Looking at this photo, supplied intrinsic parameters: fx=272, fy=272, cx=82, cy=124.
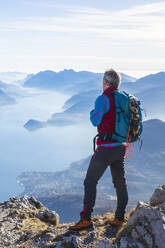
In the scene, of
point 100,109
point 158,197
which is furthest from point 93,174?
point 158,197

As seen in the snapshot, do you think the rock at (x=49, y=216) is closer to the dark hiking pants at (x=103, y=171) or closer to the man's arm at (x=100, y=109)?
the dark hiking pants at (x=103, y=171)

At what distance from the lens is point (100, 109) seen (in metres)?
7.40

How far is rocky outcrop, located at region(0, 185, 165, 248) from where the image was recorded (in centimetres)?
716

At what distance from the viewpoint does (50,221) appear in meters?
11.7

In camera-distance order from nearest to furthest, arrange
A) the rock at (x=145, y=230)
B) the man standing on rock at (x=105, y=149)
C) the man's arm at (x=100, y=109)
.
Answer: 1. the rock at (x=145, y=230)
2. the man's arm at (x=100, y=109)
3. the man standing on rock at (x=105, y=149)

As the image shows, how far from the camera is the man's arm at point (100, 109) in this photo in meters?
7.38

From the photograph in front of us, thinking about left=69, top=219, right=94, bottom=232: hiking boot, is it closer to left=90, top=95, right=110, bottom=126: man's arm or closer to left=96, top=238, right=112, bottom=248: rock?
left=96, top=238, right=112, bottom=248: rock

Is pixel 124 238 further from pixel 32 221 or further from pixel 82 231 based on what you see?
pixel 32 221

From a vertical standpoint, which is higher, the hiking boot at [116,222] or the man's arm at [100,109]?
the man's arm at [100,109]

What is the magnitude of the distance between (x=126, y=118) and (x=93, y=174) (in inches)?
75.1

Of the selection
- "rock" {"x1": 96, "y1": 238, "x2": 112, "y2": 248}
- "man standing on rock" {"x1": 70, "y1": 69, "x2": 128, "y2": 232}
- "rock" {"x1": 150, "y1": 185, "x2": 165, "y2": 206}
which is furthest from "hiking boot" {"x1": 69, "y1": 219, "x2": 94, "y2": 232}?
"rock" {"x1": 150, "y1": 185, "x2": 165, "y2": 206}

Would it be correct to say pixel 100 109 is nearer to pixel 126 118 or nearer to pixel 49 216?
pixel 126 118

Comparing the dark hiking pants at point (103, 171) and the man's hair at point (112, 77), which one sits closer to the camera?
the man's hair at point (112, 77)

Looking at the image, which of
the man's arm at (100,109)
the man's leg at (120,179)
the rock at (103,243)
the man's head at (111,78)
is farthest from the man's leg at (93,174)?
the man's head at (111,78)
